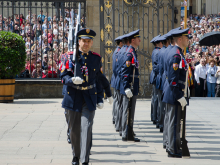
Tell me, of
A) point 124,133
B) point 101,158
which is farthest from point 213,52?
point 101,158

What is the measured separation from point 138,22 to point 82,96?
7.36 meters

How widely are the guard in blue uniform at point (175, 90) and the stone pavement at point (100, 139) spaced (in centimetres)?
24

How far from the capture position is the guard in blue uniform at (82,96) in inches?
179

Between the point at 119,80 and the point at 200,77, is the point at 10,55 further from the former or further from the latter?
the point at 200,77

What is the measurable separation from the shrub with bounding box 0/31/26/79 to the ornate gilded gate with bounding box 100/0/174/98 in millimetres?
2390

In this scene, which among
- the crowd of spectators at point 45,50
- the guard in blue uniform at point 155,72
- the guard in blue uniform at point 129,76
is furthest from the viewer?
the crowd of spectators at point 45,50

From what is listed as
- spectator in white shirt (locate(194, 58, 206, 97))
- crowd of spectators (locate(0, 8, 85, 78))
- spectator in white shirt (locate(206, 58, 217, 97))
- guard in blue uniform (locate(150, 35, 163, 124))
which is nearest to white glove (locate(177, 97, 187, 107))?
guard in blue uniform (locate(150, 35, 163, 124))

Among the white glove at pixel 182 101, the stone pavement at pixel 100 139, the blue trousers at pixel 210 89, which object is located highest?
the white glove at pixel 182 101

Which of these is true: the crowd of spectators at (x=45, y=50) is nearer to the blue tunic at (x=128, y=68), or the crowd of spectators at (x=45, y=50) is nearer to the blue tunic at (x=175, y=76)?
the blue tunic at (x=128, y=68)

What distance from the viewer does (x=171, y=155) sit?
5.17 m

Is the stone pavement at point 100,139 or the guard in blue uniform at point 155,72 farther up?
the guard in blue uniform at point 155,72

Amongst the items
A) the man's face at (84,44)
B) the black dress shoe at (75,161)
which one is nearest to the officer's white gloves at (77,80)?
the man's face at (84,44)

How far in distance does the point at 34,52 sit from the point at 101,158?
792cm

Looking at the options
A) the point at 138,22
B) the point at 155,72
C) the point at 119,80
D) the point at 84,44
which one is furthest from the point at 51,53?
the point at 84,44
